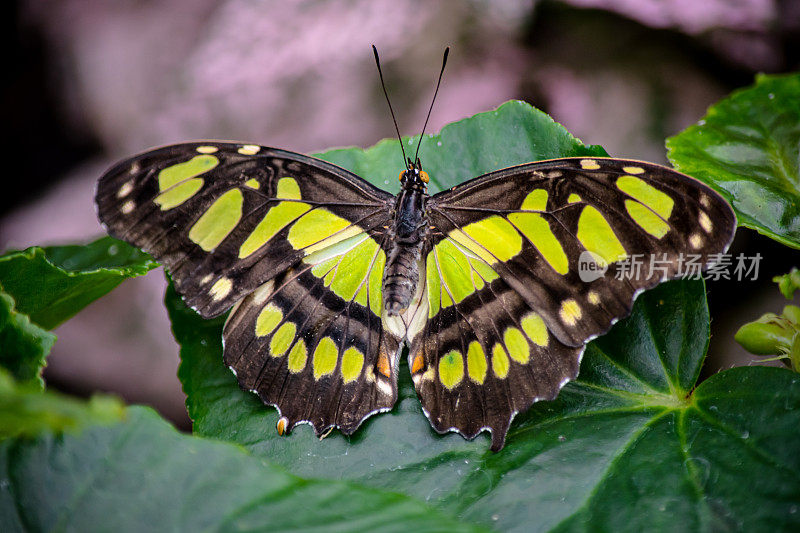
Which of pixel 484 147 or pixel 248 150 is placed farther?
pixel 484 147

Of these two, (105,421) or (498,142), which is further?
(498,142)

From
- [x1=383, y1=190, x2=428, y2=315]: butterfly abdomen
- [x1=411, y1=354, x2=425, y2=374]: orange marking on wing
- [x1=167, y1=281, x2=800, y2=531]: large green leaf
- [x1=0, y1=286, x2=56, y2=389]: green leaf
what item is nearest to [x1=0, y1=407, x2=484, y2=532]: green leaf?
[x1=0, y1=286, x2=56, y2=389]: green leaf

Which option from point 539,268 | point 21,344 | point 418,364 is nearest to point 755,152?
point 539,268

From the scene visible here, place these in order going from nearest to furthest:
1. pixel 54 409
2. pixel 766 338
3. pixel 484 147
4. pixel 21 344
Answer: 1. pixel 54 409
2. pixel 21 344
3. pixel 766 338
4. pixel 484 147

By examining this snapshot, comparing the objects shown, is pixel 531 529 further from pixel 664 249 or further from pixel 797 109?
pixel 797 109

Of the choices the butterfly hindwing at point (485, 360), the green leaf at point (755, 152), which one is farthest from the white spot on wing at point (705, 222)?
the butterfly hindwing at point (485, 360)

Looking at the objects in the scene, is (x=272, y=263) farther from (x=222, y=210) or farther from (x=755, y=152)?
(x=755, y=152)

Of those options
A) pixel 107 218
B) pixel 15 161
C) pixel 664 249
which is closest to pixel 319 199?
pixel 107 218
